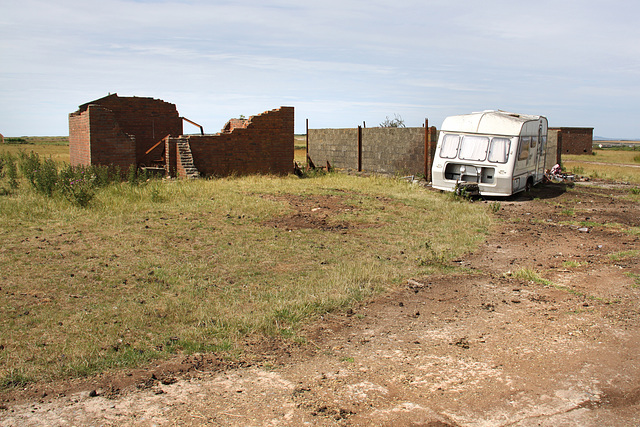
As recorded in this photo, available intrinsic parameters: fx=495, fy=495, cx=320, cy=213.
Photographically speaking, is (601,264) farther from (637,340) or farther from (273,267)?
(273,267)

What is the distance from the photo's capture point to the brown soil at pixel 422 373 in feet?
11.0

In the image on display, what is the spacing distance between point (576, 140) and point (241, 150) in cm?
3346

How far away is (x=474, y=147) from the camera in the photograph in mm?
14008

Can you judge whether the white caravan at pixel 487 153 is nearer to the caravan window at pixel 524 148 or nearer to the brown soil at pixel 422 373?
the caravan window at pixel 524 148

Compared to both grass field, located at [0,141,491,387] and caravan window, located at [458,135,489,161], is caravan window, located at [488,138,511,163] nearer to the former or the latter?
caravan window, located at [458,135,489,161]

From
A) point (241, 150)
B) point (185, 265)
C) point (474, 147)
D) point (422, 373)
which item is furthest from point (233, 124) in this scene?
point (422, 373)

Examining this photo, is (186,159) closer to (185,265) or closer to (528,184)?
(185,265)

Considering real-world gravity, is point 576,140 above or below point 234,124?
above

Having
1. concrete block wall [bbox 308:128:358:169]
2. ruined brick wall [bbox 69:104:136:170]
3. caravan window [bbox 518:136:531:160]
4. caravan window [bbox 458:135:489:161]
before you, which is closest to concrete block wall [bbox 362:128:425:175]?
concrete block wall [bbox 308:128:358:169]

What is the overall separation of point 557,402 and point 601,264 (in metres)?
4.61

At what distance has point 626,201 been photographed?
13891 millimetres

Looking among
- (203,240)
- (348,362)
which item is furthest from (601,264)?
(203,240)

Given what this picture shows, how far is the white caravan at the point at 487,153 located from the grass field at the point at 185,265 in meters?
1.29

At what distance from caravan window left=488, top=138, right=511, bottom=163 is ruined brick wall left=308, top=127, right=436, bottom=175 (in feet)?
13.2
